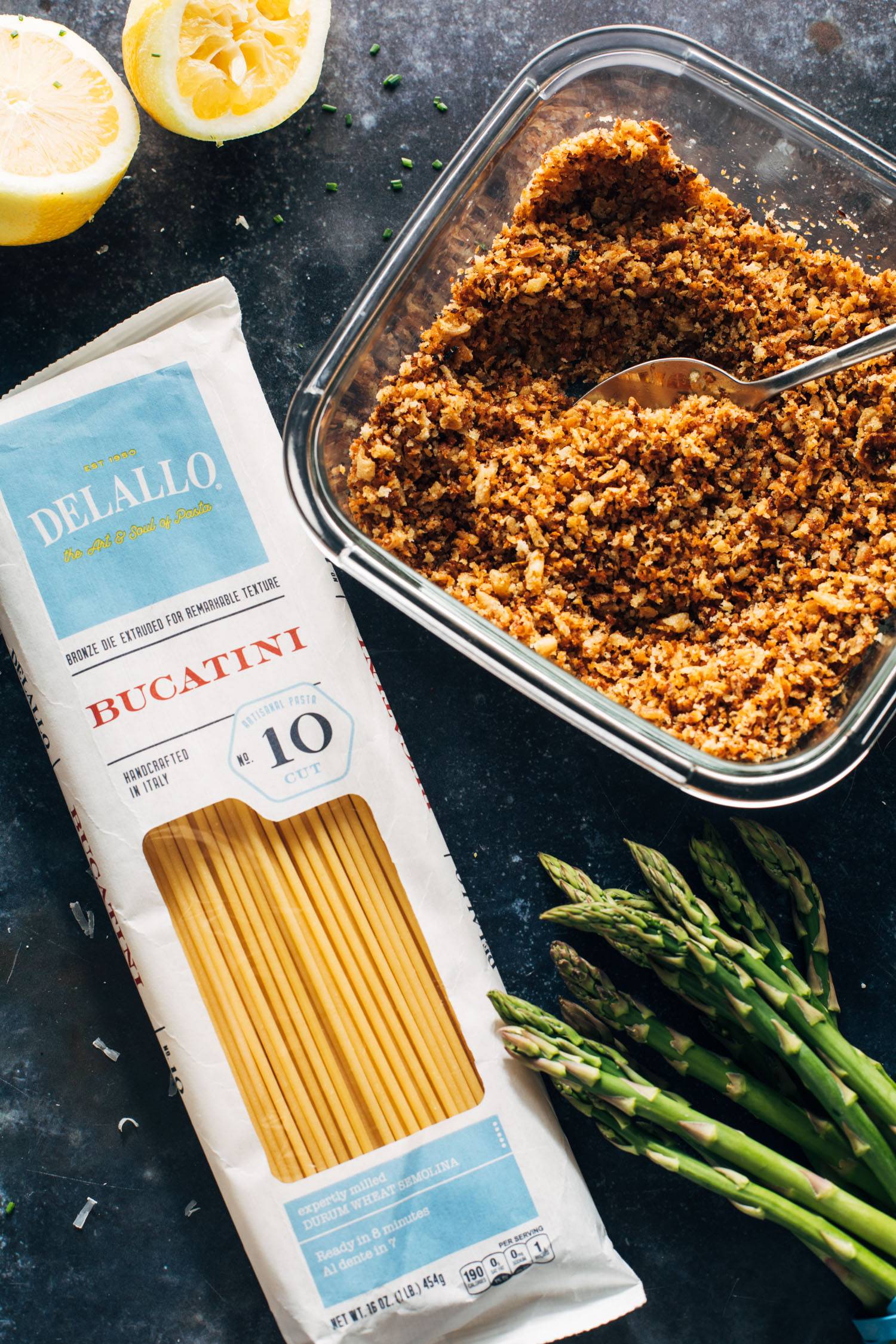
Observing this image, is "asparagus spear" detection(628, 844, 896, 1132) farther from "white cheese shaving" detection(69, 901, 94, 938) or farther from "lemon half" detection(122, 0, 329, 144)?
"lemon half" detection(122, 0, 329, 144)

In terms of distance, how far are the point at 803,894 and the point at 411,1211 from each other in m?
0.74

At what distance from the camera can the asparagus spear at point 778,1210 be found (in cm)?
134

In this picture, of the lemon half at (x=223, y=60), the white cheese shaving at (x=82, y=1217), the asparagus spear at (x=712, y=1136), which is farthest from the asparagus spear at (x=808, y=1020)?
the lemon half at (x=223, y=60)

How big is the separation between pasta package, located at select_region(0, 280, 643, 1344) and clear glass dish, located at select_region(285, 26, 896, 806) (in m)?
0.14

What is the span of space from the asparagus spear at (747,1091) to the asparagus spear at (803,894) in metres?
0.17

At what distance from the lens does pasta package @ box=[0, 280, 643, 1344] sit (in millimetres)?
1362

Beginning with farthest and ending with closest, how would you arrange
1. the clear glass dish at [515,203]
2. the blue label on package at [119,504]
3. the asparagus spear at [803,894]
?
the asparagus spear at [803,894], the blue label on package at [119,504], the clear glass dish at [515,203]

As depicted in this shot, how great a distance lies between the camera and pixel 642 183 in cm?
137

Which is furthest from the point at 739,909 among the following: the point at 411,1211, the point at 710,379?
the point at 710,379

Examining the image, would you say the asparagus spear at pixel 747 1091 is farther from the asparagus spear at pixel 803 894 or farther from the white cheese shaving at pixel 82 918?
the white cheese shaving at pixel 82 918

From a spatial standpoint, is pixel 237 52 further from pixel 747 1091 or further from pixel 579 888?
pixel 747 1091

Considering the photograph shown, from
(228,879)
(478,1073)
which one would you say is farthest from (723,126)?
(478,1073)

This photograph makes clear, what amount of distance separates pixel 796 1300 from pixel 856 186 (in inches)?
66.3

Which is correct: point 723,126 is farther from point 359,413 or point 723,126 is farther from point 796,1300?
point 796,1300
